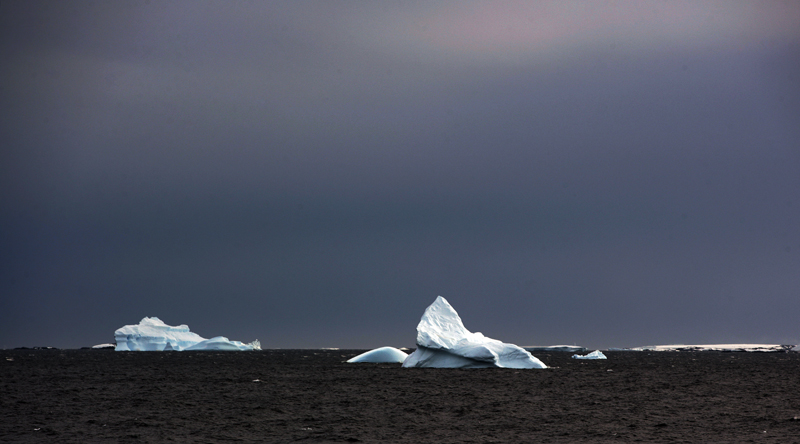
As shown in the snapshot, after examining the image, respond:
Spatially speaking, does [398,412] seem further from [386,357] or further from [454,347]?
[386,357]

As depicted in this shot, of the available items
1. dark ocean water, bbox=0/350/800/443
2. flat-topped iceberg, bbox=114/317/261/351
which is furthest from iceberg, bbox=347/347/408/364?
flat-topped iceberg, bbox=114/317/261/351

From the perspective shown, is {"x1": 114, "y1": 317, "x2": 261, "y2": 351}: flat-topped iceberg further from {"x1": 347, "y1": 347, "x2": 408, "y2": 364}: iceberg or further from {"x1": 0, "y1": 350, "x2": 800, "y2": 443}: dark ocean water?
{"x1": 0, "y1": 350, "x2": 800, "y2": 443}: dark ocean water

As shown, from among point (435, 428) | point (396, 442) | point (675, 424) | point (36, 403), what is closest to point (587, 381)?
point (675, 424)

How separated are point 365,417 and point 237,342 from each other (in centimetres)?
10533

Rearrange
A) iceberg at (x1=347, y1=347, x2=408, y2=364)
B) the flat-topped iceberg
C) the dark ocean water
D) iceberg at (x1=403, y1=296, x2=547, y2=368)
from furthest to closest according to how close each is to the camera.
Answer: the flat-topped iceberg, iceberg at (x1=347, y1=347, x2=408, y2=364), iceberg at (x1=403, y1=296, x2=547, y2=368), the dark ocean water

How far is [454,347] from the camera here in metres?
41.2

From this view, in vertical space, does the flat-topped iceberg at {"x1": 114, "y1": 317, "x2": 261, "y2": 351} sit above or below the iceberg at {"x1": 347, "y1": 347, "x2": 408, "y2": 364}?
above

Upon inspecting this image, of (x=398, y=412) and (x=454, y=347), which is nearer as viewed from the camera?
(x=398, y=412)

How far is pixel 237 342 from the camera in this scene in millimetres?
Result: 120875

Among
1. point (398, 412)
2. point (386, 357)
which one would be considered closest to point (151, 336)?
point (386, 357)

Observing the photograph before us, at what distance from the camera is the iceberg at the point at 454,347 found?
40875mm

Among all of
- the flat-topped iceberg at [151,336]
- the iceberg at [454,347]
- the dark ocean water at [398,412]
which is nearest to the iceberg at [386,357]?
the iceberg at [454,347]

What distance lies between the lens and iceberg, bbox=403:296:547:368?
1609 inches

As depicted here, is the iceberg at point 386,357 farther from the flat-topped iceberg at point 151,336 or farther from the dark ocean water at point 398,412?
the flat-topped iceberg at point 151,336
